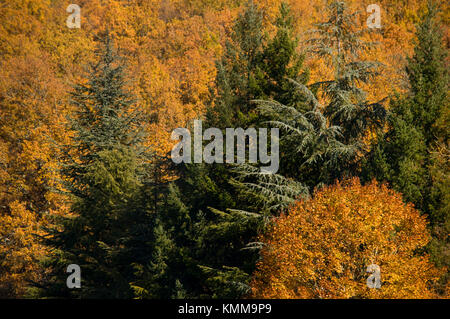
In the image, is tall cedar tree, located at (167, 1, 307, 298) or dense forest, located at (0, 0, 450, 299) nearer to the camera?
dense forest, located at (0, 0, 450, 299)

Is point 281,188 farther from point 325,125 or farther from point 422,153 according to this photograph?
point 422,153

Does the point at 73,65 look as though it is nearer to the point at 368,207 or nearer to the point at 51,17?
the point at 51,17

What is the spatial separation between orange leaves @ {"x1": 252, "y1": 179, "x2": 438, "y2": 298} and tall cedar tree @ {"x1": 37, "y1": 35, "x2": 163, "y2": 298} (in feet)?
26.9

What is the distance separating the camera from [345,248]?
1600 centimetres

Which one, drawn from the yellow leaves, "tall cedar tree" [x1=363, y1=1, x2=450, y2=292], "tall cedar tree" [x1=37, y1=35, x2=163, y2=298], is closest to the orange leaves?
"tall cedar tree" [x1=363, y1=1, x2=450, y2=292]

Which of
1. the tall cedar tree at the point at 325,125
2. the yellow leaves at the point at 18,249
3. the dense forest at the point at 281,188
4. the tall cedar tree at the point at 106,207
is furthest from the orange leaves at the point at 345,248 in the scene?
the yellow leaves at the point at 18,249

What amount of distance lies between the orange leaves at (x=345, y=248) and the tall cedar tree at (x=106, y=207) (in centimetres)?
819

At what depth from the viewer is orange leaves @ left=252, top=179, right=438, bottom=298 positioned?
50.1ft

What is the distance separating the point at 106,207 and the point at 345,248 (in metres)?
12.9

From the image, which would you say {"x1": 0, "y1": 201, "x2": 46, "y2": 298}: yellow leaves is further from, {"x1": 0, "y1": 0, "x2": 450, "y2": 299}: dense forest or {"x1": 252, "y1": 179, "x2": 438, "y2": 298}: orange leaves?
{"x1": 252, "y1": 179, "x2": 438, "y2": 298}: orange leaves

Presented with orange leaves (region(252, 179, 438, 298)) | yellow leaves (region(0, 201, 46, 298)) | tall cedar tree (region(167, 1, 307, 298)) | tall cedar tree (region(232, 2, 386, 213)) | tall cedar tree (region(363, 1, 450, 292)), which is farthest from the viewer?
yellow leaves (region(0, 201, 46, 298))

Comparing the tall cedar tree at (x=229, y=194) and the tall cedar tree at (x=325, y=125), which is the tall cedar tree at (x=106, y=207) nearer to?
the tall cedar tree at (x=229, y=194)

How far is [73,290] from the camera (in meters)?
23.8
